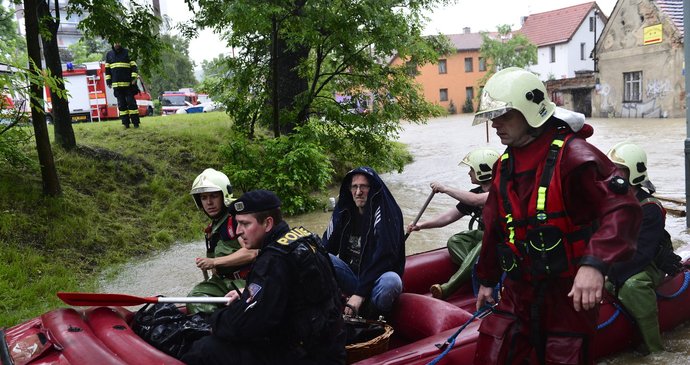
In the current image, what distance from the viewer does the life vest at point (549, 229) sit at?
8.14 ft

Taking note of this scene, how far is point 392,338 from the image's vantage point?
4.19m

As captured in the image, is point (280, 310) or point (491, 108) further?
point (280, 310)

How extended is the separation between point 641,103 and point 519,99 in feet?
109

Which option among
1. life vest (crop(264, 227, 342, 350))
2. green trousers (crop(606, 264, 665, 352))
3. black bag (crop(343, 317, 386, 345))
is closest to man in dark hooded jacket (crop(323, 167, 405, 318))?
black bag (crop(343, 317, 386, 345))

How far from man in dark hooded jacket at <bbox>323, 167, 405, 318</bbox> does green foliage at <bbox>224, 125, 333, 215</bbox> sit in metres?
5.50

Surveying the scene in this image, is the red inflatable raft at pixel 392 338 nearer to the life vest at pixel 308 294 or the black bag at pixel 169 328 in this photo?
the black bag at pixel 169 328

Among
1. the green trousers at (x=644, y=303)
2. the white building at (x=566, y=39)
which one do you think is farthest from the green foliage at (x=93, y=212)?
the white building at (x=566, y=39)

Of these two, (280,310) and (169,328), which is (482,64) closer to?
(169,328)

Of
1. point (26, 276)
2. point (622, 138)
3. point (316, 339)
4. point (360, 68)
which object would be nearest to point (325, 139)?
point (360, 68)

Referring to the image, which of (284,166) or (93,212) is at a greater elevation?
(284,166)

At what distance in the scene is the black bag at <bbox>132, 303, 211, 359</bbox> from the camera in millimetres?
3391

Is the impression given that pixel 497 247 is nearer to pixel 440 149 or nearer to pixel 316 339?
pixel 316 339

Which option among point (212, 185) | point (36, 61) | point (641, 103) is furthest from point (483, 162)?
point (641, 103)

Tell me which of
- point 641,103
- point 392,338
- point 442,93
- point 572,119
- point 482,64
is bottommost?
point 392,338
